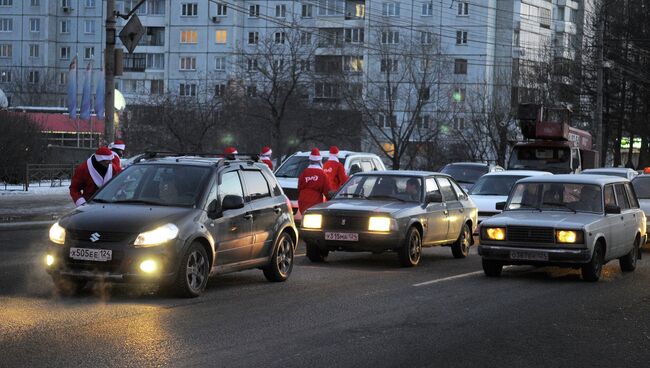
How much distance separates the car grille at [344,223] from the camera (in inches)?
628

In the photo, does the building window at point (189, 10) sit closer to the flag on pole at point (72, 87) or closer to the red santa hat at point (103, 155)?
the flag on pole at point (72, 87)

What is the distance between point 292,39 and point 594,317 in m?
40.5

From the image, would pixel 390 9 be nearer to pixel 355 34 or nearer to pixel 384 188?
pixel 355 34

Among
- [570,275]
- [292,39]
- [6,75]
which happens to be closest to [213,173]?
[570,275]

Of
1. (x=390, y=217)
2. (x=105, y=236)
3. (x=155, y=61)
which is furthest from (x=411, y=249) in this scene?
(x=155, y=61)

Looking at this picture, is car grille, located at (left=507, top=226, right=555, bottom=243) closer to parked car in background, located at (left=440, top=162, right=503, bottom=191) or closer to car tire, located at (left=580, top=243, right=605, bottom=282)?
car tire, located at (left=580, top=243, right=605, bottom=282)

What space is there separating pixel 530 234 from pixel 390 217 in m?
2.23

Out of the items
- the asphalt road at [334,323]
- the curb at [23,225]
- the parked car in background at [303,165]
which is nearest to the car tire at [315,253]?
the asphalt road at [334,323]

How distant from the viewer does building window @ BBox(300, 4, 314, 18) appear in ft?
313

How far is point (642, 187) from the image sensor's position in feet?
78.4

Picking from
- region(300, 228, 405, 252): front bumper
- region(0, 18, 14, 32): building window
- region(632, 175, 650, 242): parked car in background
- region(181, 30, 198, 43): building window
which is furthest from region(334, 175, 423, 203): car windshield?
region(0, 18, 14, 32): building window

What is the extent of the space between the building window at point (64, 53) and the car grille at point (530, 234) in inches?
3831

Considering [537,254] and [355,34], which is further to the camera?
[355,34]

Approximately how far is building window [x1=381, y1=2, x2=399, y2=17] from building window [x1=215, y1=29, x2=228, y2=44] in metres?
16.5
